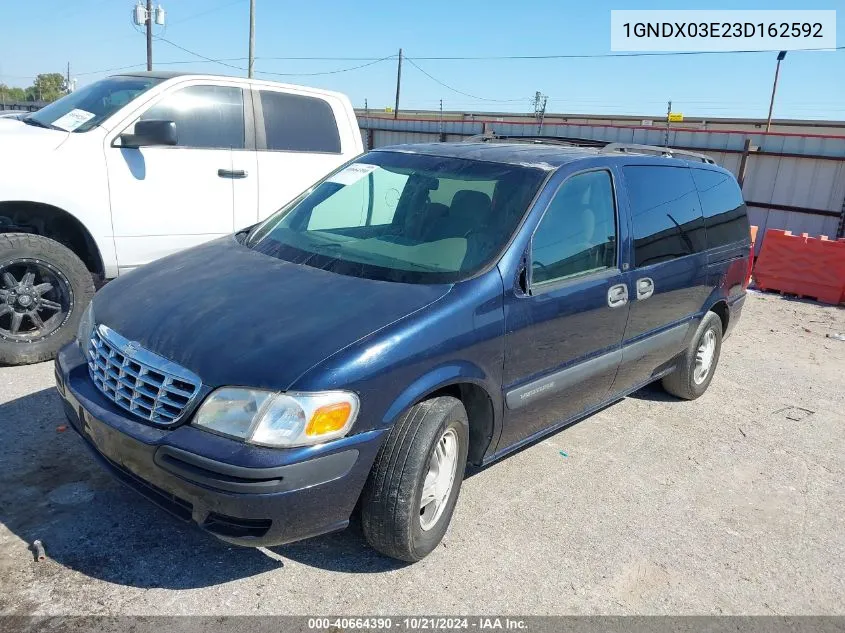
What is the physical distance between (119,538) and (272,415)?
1.12 meters

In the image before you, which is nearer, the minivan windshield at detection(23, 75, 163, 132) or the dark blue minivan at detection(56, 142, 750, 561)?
the dark blue minivan at detection(56, 142, 750, 561)

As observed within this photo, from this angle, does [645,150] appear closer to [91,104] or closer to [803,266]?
[91,104]

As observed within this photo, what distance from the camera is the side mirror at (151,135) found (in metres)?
4.82

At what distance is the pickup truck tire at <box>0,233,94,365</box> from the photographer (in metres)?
4.59

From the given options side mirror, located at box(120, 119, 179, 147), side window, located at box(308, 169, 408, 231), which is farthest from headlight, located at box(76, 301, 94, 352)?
side mirror, located at box(120, 119, 179, 147)

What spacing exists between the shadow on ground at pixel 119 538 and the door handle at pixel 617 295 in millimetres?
1826

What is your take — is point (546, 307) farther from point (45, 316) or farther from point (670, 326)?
point (45, 316)

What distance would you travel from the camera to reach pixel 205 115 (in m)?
5.46

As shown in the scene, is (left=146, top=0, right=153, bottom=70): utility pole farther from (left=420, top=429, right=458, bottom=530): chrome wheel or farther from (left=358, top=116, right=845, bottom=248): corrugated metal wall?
(left=420, top=429, right=458, bottom=530): chrome wheel

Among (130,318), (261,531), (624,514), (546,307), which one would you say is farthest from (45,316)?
(624,514)

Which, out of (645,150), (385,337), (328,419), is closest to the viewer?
(328,419)

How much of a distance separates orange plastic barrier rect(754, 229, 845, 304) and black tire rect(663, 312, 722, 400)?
4.70 meters

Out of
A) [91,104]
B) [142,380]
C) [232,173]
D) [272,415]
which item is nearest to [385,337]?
[272,415]

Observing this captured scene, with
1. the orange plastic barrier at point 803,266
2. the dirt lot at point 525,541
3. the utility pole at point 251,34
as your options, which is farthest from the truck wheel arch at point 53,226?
the utility pole at point 251,34
